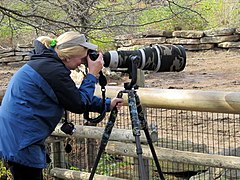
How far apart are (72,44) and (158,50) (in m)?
0.57

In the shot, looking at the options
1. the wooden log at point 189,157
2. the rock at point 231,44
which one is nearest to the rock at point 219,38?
the rock at point 231,44

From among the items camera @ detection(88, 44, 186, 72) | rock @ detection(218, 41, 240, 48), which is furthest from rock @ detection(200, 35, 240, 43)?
camera @ detection(88, 44, 186, 72)

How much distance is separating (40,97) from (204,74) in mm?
9415

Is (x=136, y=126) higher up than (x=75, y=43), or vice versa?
(x=75, y=43)

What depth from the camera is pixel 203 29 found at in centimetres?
1531

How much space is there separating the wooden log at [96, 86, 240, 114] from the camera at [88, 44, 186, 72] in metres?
0.29

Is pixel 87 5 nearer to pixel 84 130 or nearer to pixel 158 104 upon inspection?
pixel 84 130

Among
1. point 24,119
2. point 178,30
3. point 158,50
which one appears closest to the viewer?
point 24,119

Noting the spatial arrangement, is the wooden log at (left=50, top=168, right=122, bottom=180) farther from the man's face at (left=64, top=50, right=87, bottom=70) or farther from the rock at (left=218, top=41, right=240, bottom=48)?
the rock at (left=218, top=41, right=240, bottom=48)

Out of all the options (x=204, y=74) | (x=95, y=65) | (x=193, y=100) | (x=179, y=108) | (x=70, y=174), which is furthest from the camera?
(x=204, y=74)

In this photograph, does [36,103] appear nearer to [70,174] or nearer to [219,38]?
[70,174]

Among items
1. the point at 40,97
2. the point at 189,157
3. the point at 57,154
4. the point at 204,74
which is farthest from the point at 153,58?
the point at 204,74

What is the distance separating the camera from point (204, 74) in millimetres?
11773

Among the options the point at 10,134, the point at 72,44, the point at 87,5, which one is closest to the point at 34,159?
the point at 10,134
